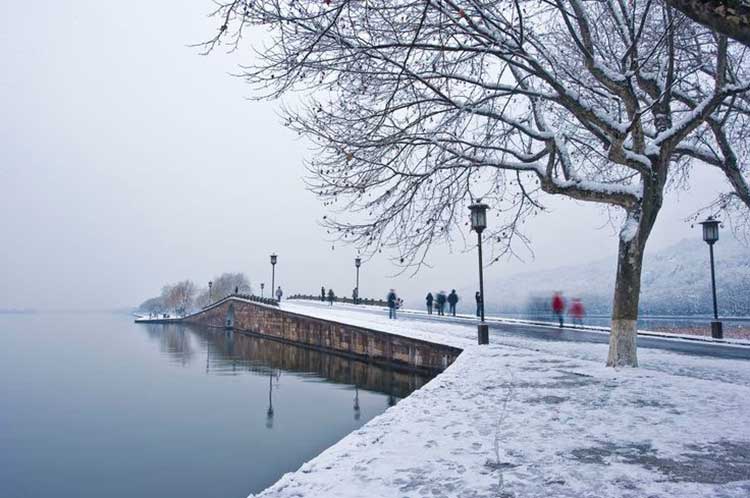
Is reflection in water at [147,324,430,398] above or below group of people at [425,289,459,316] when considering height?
below

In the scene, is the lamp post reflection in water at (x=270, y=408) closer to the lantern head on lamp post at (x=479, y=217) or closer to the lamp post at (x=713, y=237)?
the lantern head on lamp post at (x=479, y=217)

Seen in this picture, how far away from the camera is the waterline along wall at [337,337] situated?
53.2 ft

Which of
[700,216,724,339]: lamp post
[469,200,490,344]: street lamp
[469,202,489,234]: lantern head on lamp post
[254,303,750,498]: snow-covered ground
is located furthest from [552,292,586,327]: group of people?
[254,303,750,498]: snow-covered ground

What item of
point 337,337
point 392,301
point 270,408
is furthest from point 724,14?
point 337,337

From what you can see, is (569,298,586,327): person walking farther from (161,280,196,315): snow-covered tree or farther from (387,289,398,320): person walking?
(161,280,196,315): snow-covered tree

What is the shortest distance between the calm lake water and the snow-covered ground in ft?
15.1

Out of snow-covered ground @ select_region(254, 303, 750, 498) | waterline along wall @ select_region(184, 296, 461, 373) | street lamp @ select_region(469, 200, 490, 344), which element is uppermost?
street lamp @ select_region(469, 200, 490, 344)

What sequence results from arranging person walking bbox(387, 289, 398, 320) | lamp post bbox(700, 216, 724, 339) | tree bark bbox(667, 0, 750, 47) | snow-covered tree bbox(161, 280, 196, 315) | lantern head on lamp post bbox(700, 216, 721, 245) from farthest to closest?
snow-covered tree bbox(161, 280, 196, 315)
person walking bbox(387, 289, 398, 320)
lantern head on lamp post bbox(700, 216, 721, 245)
lamp post bbox(700, 216, 724, 339)
tree bark bbox(667, 0, 750, 47)

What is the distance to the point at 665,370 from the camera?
376 inches

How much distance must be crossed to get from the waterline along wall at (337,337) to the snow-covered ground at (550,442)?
21.9 feet

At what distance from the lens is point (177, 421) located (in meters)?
14.1

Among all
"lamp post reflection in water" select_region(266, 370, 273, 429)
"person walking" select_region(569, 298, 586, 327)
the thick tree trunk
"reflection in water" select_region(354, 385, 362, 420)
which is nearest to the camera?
the thick tree trunk

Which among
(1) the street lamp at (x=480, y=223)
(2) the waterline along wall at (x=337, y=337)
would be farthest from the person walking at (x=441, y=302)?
(1) the street lamp at (x=480, y=223)

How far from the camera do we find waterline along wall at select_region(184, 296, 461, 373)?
16211mm
